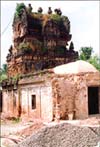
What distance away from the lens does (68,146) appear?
278 inches

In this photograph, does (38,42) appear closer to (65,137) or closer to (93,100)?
(93,100)

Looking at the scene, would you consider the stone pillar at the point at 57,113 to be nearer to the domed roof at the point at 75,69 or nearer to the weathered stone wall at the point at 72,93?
the weathered stone wall at the point at 72,93

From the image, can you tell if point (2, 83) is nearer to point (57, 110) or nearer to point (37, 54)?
point (37, 54)

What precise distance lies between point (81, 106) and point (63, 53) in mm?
8152

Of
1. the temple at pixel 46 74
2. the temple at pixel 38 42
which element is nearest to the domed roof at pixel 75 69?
the temple at pixel 46 74

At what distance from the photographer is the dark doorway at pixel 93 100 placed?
773 inches

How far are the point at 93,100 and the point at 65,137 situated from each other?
1272cm

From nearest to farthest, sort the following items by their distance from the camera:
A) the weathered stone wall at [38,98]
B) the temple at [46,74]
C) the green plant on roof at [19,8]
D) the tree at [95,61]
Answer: the temple at [46,74]
the weathered stone wall at [38,98]
the green plant on roof at [19,8]
the tree at [95,61]

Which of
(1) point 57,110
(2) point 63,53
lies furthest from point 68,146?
(2) point 63,53

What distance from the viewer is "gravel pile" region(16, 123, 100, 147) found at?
281 inches

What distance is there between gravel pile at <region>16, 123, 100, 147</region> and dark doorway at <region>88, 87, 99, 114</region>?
11.9 m

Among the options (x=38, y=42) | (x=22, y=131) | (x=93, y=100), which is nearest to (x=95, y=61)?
(x=38, y=42)

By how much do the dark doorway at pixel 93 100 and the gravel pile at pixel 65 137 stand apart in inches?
468

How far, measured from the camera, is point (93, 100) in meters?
20.0
